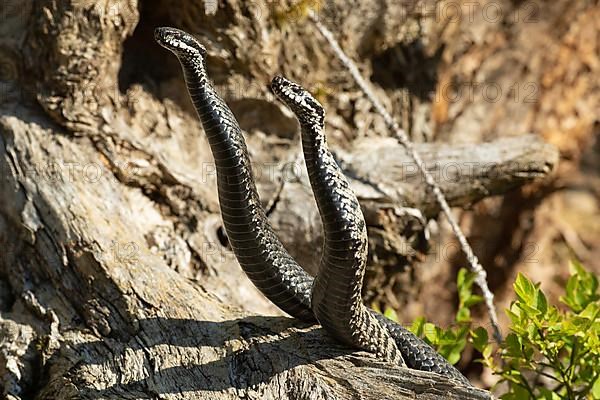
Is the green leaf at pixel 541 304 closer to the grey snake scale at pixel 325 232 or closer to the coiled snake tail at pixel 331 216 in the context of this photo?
the grey snake scale at pixel 325 232

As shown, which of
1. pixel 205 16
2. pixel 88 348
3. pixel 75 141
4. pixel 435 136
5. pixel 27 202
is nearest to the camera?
pixel 88 348

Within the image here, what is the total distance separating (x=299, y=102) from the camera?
1718 mm

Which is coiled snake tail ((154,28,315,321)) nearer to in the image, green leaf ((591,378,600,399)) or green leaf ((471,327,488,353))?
green leaf ((471,327,488,353))

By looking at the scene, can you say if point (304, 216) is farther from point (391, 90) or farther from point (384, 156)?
point (391, 90)

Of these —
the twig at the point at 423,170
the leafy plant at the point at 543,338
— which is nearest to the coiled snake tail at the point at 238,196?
the leafy plant at the point at 543,338

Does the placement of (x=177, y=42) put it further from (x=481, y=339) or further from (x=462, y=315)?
(x=462, y=315)

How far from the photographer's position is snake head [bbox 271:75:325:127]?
5.65 ft

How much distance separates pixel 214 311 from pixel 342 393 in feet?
1.70

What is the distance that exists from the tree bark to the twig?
0.06 meters

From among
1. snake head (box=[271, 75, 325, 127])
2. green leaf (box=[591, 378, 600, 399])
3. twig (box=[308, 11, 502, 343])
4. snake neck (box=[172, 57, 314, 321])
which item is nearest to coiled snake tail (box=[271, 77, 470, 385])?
snake head (box=[271, 75, 325, 127])

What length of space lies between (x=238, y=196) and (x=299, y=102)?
0.39 metres

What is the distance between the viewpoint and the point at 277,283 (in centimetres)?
217

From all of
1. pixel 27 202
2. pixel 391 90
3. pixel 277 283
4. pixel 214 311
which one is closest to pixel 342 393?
pixel 277 283

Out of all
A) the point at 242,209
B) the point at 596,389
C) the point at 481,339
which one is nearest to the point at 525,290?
the point at 481,339
